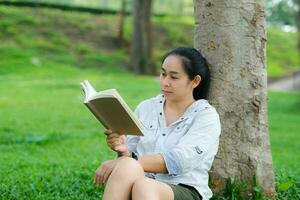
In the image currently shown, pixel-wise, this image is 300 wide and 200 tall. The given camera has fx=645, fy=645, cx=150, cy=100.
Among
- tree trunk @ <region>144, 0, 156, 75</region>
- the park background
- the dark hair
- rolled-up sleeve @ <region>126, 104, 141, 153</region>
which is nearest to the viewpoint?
the dark hair

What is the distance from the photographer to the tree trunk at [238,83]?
14.1 ft

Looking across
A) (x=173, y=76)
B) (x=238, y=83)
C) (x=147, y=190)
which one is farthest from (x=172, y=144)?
(x=238, y=83)

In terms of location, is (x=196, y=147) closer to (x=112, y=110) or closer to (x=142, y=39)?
(x=112, y=110)

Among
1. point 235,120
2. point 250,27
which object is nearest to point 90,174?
point 235,120

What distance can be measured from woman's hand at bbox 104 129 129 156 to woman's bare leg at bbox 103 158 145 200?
0.23 meters

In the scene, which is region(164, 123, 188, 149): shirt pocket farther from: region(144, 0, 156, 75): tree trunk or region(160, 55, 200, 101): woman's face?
region(144, 0, 156, 75): tree trunk

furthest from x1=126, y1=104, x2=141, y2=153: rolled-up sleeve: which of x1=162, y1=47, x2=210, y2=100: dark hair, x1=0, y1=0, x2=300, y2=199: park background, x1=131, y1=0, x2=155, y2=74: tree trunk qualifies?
x1=131, y1=0, x2=155, y2=74: tree trunk

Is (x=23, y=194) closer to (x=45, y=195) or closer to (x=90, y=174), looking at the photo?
(x=45, y=195)

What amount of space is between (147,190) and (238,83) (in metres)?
1.28

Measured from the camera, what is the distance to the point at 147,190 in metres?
3.35

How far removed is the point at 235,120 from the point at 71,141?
4766 mm

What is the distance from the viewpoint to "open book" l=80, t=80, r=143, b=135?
11.1 feet

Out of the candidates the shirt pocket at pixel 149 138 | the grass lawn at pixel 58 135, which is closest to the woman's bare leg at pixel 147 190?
the shirt pocket at pixel 149 138

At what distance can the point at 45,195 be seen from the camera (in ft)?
15.6
